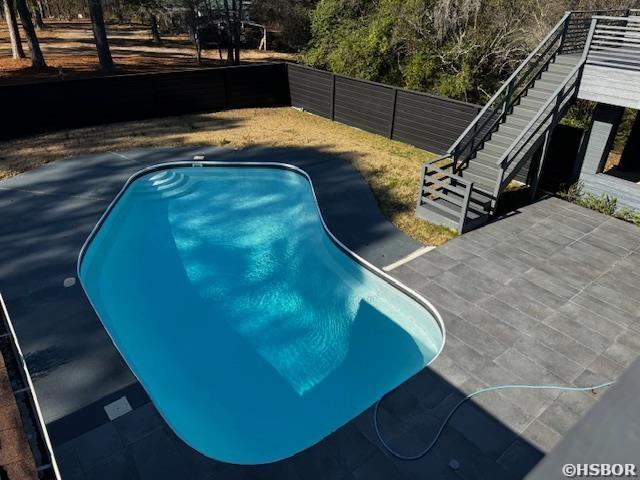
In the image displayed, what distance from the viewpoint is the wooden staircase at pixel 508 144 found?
32.9 feet

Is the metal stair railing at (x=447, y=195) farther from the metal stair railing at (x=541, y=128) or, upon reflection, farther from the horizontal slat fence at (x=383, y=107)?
the horizontal slat fence at (x=383, y=107)

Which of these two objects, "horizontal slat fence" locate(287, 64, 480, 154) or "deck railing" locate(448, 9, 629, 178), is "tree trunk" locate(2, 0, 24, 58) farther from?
"deck railing" locate(448, 9, 629, 178)

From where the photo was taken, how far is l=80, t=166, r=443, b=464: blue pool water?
6496 mm

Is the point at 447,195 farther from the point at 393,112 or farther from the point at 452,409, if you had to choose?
the point at 393,112

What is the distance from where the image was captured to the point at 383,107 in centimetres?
1592

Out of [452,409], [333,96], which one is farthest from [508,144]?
Result: [333,96]

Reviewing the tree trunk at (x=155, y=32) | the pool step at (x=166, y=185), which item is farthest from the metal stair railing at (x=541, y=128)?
the tree trunk at (x=155, y=32)

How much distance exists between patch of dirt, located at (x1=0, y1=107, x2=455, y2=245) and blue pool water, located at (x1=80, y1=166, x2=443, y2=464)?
98.9 inches

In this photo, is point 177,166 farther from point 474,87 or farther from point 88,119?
point 474,87

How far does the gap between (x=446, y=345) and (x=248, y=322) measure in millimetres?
3489

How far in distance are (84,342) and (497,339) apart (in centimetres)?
632

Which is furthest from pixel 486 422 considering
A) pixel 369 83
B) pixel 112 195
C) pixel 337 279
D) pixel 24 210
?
pixel 369 83

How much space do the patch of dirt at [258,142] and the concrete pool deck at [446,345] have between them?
1.12 metres

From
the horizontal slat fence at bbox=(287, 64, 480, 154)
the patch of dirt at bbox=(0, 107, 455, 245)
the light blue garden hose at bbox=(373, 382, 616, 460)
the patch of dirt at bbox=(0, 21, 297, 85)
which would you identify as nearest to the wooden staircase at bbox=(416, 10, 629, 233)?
the patch of dirt at bbox=(0, 107, 455, 245)
